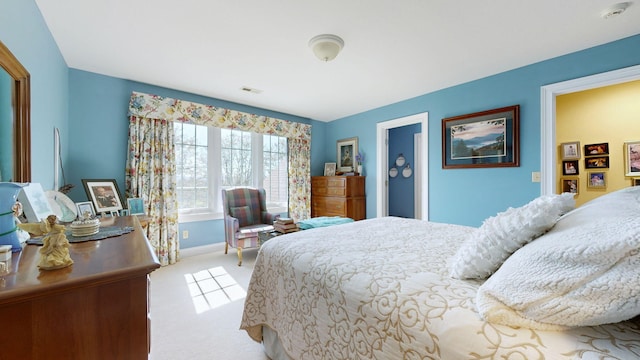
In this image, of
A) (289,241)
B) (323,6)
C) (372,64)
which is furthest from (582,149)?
(289,241)

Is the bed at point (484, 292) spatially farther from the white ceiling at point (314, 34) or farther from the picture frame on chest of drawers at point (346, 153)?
the picture frame on chest of drawers at point (346, 153)

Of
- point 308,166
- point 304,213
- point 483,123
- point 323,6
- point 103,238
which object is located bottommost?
point 304,213

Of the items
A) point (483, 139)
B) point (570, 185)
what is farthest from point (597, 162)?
point (483, 139)

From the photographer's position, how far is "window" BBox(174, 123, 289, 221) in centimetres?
366

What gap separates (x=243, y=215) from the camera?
12.2ft

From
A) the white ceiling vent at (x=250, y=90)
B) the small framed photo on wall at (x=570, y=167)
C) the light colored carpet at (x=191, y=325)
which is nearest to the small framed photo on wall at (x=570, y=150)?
the small framed photo on wall at (x=570, y=167)

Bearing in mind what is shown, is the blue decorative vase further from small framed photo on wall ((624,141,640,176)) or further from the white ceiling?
small framed photo on wall ((624,141,640,176))

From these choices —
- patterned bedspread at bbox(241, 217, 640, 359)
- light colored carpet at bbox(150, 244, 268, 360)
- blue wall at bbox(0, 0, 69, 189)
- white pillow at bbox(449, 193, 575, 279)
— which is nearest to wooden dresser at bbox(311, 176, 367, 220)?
light colored carpet at bbox(150, 244, 268, 360)

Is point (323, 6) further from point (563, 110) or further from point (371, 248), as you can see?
point (563, 110)

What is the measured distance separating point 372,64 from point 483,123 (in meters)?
1.62

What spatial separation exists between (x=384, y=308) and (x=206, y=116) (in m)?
3.66

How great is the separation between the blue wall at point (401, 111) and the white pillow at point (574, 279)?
257 cm

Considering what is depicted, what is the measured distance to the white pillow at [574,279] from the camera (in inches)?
21.1

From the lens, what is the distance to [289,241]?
155 centimetres
